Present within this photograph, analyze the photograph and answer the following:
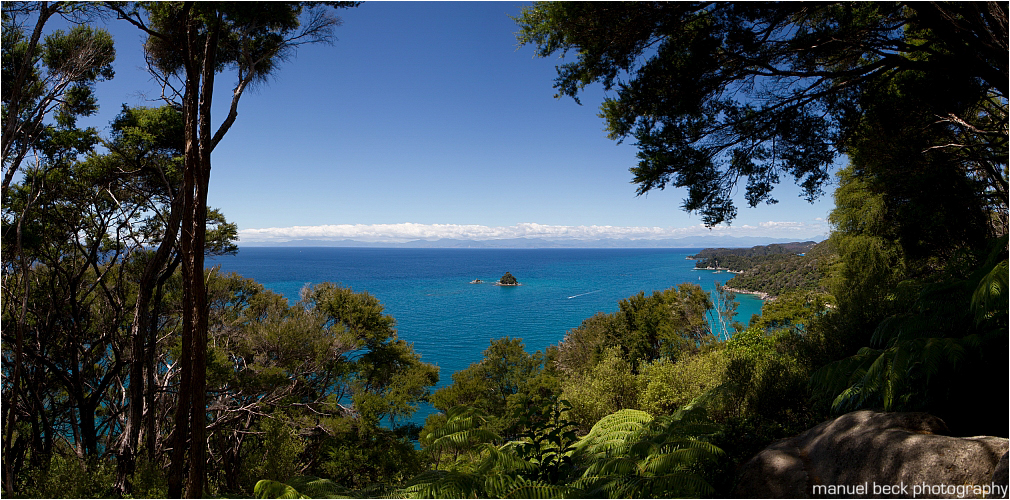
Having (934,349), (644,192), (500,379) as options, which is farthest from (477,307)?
(934,349)

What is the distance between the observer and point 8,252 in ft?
23.6

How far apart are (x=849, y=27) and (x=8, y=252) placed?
13061 millimetres

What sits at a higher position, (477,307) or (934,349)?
(934,349)

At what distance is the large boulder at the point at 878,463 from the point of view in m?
2.34

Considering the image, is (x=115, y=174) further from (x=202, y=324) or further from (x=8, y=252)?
(x=202, y=324)

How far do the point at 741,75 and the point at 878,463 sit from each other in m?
4.63

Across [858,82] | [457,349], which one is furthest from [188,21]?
[457,349]

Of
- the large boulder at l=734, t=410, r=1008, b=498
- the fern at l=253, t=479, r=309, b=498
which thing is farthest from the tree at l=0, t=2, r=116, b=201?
the large boulder at l=734, t=410, r=1008, b=498

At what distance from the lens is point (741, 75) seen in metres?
5.47

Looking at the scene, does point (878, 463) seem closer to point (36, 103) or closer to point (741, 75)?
point (741, 75)

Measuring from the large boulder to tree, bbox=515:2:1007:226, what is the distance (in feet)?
11.2

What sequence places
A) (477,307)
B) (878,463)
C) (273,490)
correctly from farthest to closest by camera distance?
(477,307), (273,490), (878,463)

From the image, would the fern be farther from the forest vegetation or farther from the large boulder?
the large boulder

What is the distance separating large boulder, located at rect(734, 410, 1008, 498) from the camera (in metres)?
2.34
